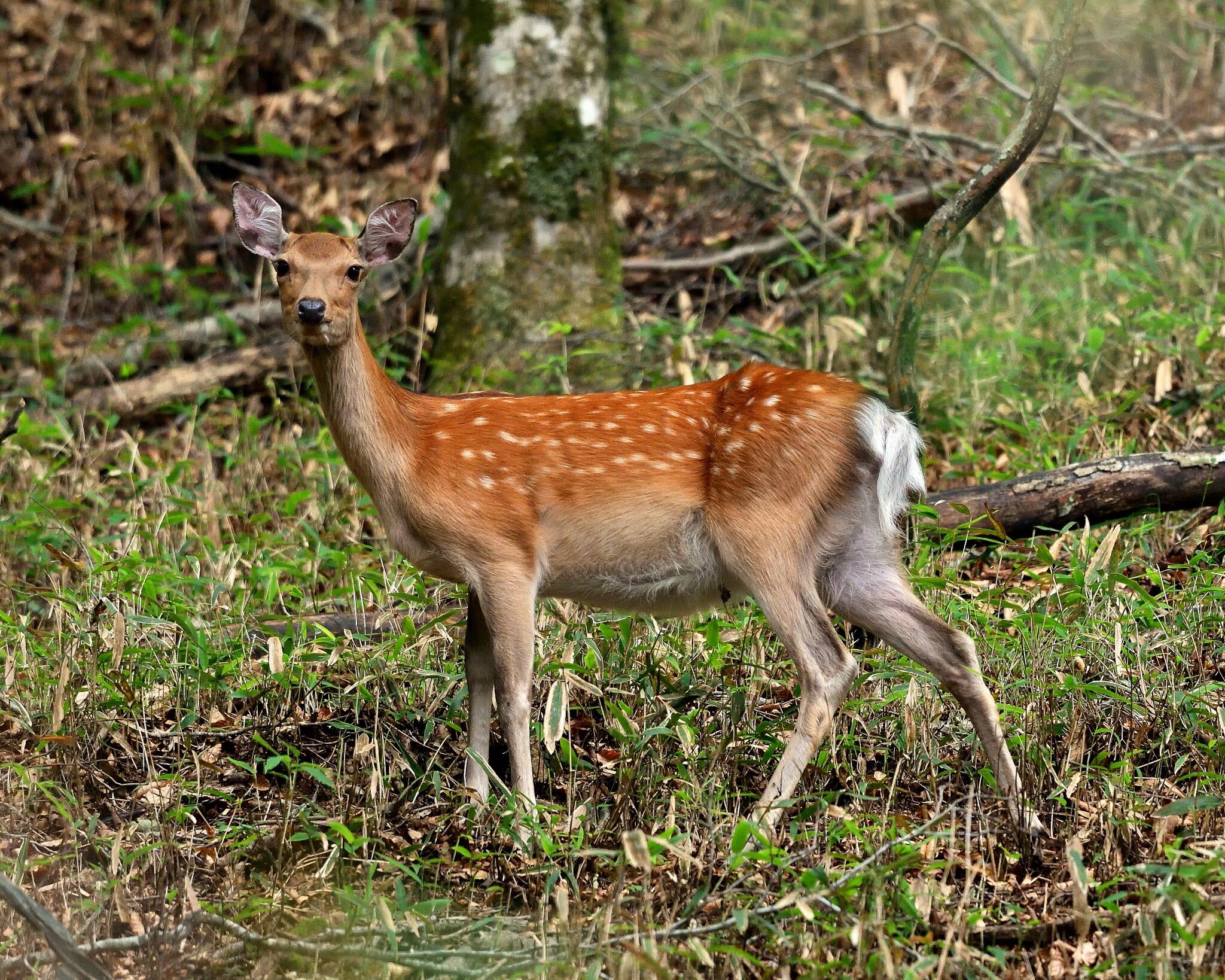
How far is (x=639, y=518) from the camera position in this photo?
495 cm

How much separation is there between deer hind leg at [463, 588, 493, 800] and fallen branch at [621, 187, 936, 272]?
4.02 m

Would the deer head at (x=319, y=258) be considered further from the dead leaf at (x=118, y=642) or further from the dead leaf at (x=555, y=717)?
the dead leaf at (x=555, y=717)

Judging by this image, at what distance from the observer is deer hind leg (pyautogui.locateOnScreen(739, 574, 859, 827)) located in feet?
15.2

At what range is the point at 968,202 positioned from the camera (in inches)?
224

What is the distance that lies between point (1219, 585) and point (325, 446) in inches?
160

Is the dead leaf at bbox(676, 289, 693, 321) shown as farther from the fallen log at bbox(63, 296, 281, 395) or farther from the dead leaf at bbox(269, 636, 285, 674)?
the dead leaf at bbox(269, 636, 285, 674)

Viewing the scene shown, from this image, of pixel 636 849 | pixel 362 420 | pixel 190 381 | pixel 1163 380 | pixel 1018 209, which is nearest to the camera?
pixel 636 849

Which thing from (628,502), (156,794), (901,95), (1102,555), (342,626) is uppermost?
(901,95)

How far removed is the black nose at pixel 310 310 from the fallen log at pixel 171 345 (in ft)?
13.1

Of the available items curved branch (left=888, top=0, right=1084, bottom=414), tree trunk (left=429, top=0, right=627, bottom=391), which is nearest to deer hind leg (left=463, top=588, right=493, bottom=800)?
curved branch (left=888, top=0, right=1084, bottom=414)

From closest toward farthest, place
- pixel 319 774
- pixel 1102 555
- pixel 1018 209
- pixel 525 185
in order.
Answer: pixel 319 774 < pixel 1102 555 < pixel 525 185 < pixel 1018 209

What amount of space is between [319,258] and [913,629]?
2261mm

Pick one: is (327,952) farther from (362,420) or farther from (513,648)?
(362,420)

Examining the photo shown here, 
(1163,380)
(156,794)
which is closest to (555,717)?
(156,794)
